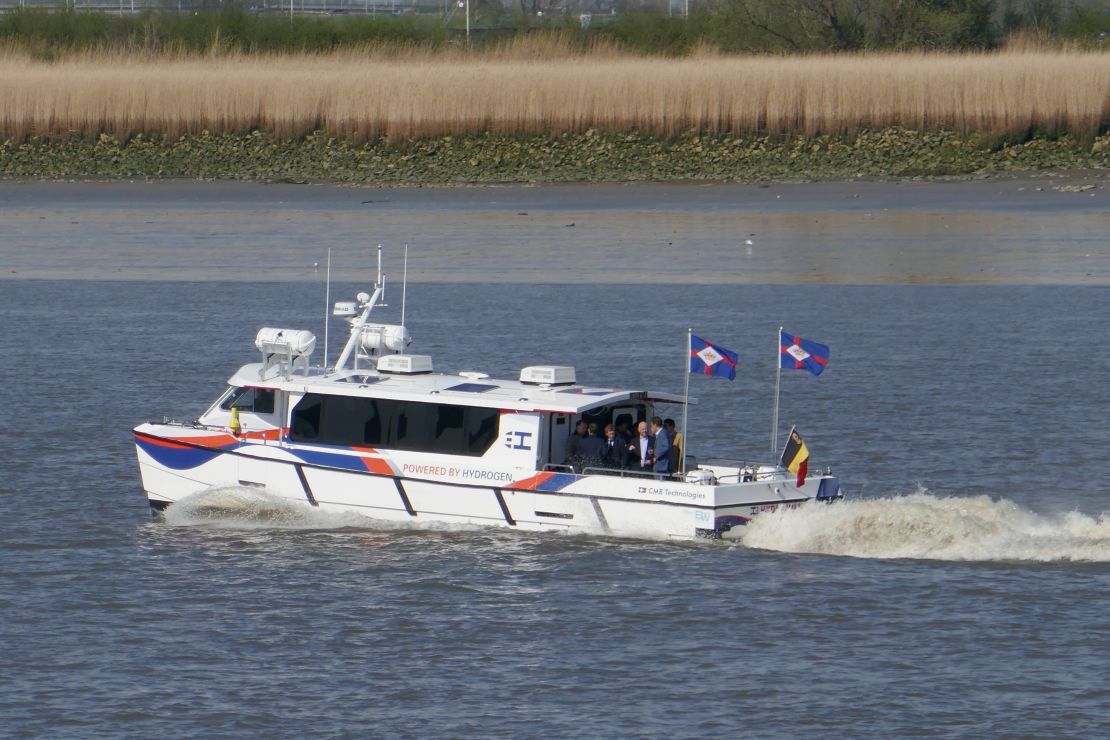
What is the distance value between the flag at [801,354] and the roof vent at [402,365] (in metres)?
4.65

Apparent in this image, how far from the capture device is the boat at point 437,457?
21453 millimetres

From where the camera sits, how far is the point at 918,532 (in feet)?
69.5

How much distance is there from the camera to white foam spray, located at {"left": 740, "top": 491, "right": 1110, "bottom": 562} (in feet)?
68.5

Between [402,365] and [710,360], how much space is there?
13.5ft

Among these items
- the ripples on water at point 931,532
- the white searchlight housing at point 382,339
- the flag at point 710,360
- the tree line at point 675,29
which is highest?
the tree line at point 675,29

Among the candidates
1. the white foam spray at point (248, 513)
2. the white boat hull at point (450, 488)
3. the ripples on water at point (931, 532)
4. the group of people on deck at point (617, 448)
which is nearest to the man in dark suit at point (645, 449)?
the group of people on deck at point (617, 448)

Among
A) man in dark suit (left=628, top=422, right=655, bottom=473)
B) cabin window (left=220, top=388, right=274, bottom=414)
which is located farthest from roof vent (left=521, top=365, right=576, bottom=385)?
cabin window (left=220, top=388, right=274, bottom=414)

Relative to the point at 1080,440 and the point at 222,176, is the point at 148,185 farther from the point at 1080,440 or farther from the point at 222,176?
the point at 1080,440

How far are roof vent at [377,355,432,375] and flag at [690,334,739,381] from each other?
3613mm

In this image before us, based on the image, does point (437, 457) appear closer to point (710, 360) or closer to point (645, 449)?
point (645, 449)

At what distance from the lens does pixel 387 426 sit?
2262 cm

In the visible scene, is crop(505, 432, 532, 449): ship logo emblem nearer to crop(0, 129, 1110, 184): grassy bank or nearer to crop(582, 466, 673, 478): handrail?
crop(582, 466, 673, 478): handrail

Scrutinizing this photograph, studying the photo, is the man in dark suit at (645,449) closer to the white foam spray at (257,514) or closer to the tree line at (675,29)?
the white foam spray at (257,514)

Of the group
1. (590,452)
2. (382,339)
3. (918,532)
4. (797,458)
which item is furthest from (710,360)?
(382,339)
